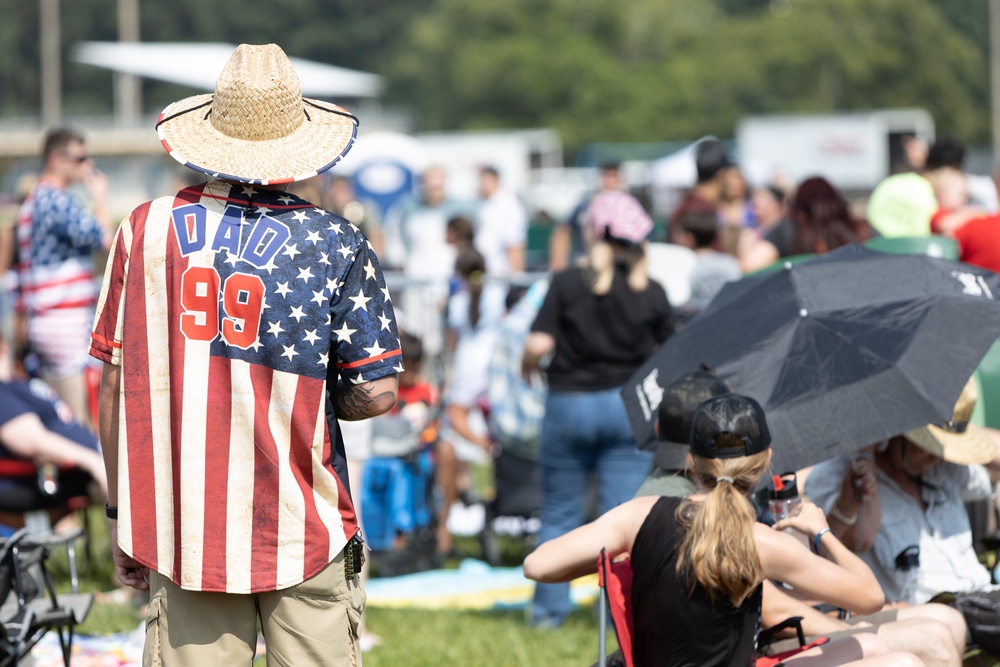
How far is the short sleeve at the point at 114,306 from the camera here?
3.07 meters

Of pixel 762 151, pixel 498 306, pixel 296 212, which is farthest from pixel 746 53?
pixel 296 212

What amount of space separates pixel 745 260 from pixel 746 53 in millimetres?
65363

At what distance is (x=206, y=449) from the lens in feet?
9.89

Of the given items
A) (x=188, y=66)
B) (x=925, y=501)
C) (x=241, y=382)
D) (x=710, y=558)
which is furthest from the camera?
(x=188, y=66)

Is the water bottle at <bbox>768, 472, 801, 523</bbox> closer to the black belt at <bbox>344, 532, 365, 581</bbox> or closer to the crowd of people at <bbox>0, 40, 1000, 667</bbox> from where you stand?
the crowd of people at <bbox>0, 40, 1000, 667</bbox>

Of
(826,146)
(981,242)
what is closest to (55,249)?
(981,242)

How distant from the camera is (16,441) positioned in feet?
21.0

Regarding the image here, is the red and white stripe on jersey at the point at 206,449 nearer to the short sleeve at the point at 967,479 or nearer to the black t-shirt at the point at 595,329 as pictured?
the short sleeve at the point at 967,479

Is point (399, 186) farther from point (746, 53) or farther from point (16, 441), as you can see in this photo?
point (746, 53)

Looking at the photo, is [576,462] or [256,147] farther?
[576,462]

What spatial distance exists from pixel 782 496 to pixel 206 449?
1.54m

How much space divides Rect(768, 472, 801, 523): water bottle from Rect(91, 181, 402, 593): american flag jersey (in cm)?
124

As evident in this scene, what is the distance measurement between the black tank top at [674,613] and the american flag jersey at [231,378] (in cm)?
85

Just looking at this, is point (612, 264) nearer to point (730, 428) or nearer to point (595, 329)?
point (595, 329)
